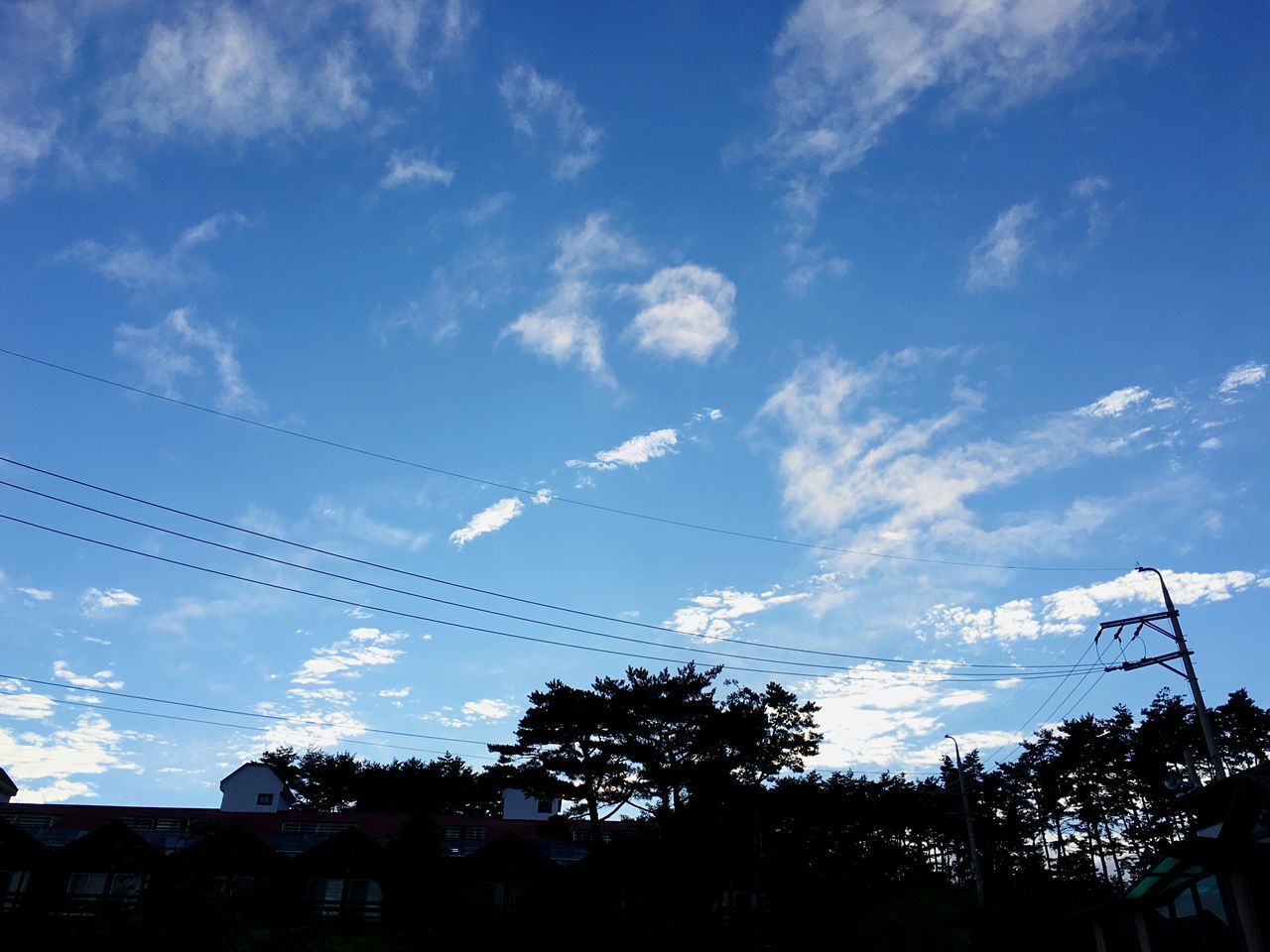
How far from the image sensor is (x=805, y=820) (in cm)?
6569

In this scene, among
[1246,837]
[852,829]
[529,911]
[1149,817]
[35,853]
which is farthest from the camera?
[1149,817]

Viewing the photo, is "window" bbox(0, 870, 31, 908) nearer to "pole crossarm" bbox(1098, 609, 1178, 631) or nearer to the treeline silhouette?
the treeline silhouette

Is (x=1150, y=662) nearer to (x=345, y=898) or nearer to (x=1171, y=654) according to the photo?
(x=1171, y=654)

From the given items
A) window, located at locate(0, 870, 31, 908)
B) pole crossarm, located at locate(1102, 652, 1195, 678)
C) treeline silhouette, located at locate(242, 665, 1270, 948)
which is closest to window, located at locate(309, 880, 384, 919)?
treeline silhouette, located at locate(242, 665, 1270, 948)

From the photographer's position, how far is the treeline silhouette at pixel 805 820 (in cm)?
4284

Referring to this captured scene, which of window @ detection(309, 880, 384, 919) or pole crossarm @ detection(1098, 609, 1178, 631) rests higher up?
pole crossarm @ detection(1098, 609, 1178, 631)

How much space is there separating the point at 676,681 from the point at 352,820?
82.6ft

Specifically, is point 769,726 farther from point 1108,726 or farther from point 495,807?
point 495,807

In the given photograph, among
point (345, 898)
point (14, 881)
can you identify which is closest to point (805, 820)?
point (345, 898)

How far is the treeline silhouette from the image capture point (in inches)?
1687

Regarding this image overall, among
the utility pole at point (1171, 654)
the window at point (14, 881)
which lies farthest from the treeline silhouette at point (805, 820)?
the window at point (14, 881)

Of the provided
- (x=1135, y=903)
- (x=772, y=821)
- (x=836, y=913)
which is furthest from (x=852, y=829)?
(x=1135, y=903)

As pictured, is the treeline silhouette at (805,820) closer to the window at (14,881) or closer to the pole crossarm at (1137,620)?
the pole crossarm at (1137,620)

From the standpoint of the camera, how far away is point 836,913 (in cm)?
5188
